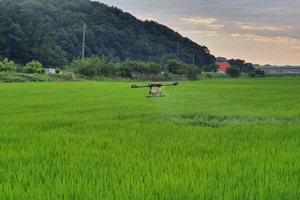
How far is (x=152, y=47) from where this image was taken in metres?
119

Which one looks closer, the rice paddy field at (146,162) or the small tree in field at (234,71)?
the rice paddy field at (146,162)

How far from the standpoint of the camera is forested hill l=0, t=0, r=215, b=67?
6312 centimetres

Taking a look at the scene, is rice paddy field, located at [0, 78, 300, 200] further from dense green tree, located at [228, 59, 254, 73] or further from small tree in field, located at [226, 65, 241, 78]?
dense green tree, located at [228, 59, 254, 73]

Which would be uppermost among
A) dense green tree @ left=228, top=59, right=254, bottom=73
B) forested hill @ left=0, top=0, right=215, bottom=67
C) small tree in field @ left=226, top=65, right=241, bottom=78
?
forested hill @ left=0, top=0, right=215, bottom=67

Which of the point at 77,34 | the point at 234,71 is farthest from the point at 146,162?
the point at 234,71

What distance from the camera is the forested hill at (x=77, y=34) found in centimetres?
6312

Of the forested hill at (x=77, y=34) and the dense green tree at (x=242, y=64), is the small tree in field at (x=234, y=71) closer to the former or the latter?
the forested hill at (x=77, y=34)

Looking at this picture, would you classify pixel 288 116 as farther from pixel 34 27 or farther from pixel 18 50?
pixel 34 27

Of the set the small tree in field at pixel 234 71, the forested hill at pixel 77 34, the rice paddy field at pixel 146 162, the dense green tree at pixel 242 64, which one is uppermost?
the forested hill at pixel 77 34

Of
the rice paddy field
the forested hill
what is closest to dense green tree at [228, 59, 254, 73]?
the forested hill

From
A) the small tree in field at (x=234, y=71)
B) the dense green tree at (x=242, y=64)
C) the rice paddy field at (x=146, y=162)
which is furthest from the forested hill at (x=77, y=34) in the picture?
Result: the rice paddy field at (x=146, y=162)

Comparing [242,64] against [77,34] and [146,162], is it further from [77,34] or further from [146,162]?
[146,162]

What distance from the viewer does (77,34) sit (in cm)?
8806

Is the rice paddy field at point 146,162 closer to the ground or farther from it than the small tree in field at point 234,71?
closer to the ground
